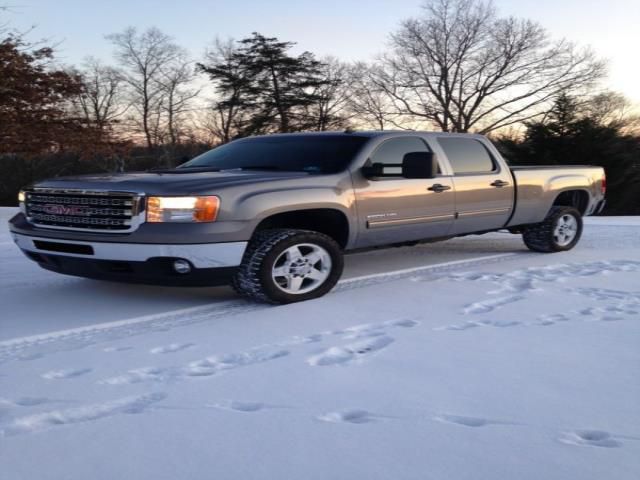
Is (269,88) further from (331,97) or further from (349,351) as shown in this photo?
(349,351)

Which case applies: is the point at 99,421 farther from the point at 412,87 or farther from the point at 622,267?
the point at 412,87

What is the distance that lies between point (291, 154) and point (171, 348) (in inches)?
99.1

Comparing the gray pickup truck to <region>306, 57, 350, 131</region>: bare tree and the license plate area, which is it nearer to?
the license plate area

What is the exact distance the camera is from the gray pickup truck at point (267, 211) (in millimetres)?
4160

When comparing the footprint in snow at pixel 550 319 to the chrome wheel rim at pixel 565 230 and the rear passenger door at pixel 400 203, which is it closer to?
the rear passenger door at pixel 400 203

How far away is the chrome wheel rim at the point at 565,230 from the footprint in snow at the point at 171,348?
5.20 meters

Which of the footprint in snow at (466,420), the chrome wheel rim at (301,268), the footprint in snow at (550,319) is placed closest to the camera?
the footprint in snow at (466,420)

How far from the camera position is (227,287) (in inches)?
211

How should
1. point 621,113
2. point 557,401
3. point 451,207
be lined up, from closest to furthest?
point 557,401 → point 451,207 → point 621,113

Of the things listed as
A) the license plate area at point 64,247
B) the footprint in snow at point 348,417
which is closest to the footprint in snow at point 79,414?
the footprint in snow at point 348,417

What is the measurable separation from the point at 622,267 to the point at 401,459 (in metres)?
4.78

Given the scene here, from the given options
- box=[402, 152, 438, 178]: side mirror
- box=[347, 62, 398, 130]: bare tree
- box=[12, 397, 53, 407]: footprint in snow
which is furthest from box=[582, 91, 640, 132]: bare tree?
box=[12, 397, 53, 407]: footprint in snow

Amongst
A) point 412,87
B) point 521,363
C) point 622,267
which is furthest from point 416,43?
point 521,363

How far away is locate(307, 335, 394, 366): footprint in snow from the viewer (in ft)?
10.7
